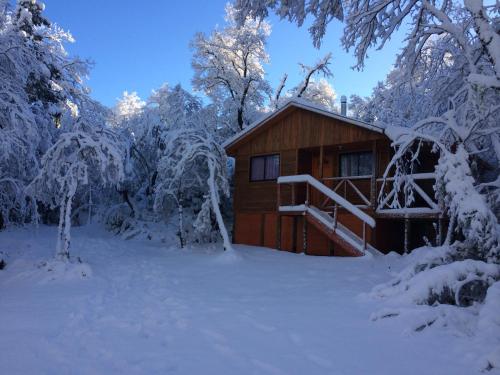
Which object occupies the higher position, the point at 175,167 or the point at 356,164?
the point at 356,164

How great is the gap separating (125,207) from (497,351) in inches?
759

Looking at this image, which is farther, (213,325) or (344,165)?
(344,165)

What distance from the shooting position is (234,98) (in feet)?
81.8

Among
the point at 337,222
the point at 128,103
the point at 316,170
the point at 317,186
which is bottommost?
the point at 337,222

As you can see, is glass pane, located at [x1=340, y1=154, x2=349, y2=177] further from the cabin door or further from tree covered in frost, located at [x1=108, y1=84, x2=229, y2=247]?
tree covered in frost, located at [x1=108, y1=84, x2=229, y2=247]

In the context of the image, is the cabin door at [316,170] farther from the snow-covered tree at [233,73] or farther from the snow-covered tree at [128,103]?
the snow-covered tree at [128,103]

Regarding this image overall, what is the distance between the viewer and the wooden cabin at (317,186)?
13086 millimetres

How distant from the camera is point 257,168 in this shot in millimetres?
17000

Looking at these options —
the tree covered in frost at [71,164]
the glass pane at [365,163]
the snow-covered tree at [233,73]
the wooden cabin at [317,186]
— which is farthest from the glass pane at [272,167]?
the snow-covered tree at [233,73]

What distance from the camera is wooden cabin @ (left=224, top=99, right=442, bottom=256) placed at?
13086 mm

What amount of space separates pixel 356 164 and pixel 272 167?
332 cm

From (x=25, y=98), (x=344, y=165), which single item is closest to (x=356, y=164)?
(x=344, y=165)

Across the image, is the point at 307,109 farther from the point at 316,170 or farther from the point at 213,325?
the point at 213,325

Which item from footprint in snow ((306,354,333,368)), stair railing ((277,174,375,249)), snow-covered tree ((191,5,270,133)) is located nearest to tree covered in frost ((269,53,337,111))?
snow-covered tree ((191,5,270,133))
